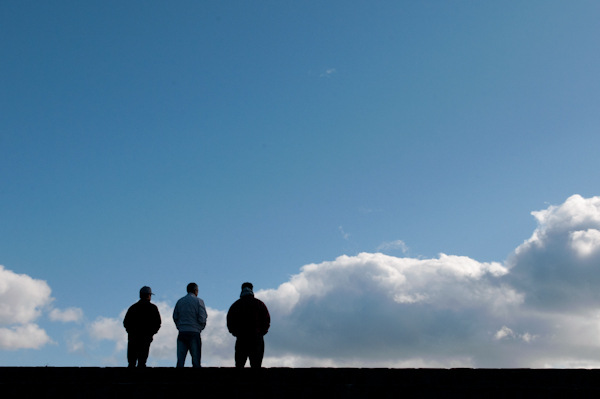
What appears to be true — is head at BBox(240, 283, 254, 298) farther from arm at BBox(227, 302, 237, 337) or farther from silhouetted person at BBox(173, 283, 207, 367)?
silhouetted person at BBox(173, 283, 207, 367)

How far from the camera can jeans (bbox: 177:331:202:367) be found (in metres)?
10.6

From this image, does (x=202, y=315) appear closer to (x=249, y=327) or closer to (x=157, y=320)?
(x=157, y=320)

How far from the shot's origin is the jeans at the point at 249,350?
34.1 feet

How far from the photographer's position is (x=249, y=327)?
1045 cm

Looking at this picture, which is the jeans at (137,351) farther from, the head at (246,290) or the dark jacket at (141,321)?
the head at (246,290)

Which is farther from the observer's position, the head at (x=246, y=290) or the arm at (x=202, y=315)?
the head at (x=246, y=290)

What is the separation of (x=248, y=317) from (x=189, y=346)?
134cm
